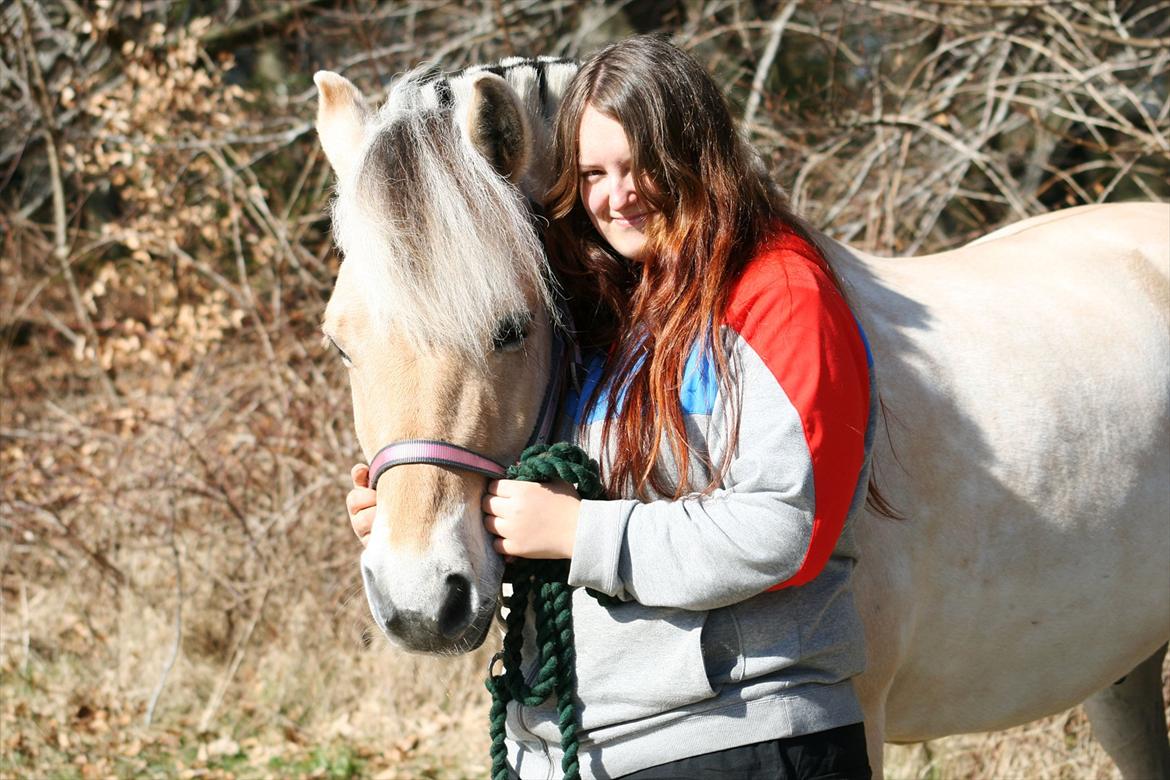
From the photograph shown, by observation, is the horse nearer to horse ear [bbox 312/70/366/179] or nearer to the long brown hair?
horse ear [bbox 312/70/366/179]

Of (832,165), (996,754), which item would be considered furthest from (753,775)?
(832,165)

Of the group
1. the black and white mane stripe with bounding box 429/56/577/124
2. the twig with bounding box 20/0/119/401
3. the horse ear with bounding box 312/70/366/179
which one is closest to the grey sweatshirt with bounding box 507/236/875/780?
the black and white mane stripe with bounding box 429/56/577/124

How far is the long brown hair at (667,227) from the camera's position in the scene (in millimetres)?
1618

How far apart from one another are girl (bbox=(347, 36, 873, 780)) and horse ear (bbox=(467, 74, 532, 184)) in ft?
0.23

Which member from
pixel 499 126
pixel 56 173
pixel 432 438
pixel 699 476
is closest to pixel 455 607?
pixel 432 438

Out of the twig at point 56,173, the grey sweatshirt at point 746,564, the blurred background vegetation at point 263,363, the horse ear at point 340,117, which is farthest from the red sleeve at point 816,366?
the twig at point 56,173

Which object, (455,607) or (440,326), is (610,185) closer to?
(440,326)

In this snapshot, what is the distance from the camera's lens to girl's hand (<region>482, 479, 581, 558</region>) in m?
1.55

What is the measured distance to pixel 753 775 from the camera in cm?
155

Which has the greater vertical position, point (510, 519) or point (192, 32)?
point (192, 32)

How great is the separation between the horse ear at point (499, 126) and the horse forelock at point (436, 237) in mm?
37

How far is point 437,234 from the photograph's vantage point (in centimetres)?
166

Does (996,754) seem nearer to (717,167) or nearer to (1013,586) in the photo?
(1013,586)

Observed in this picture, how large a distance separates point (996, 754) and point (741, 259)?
2.36 meters
